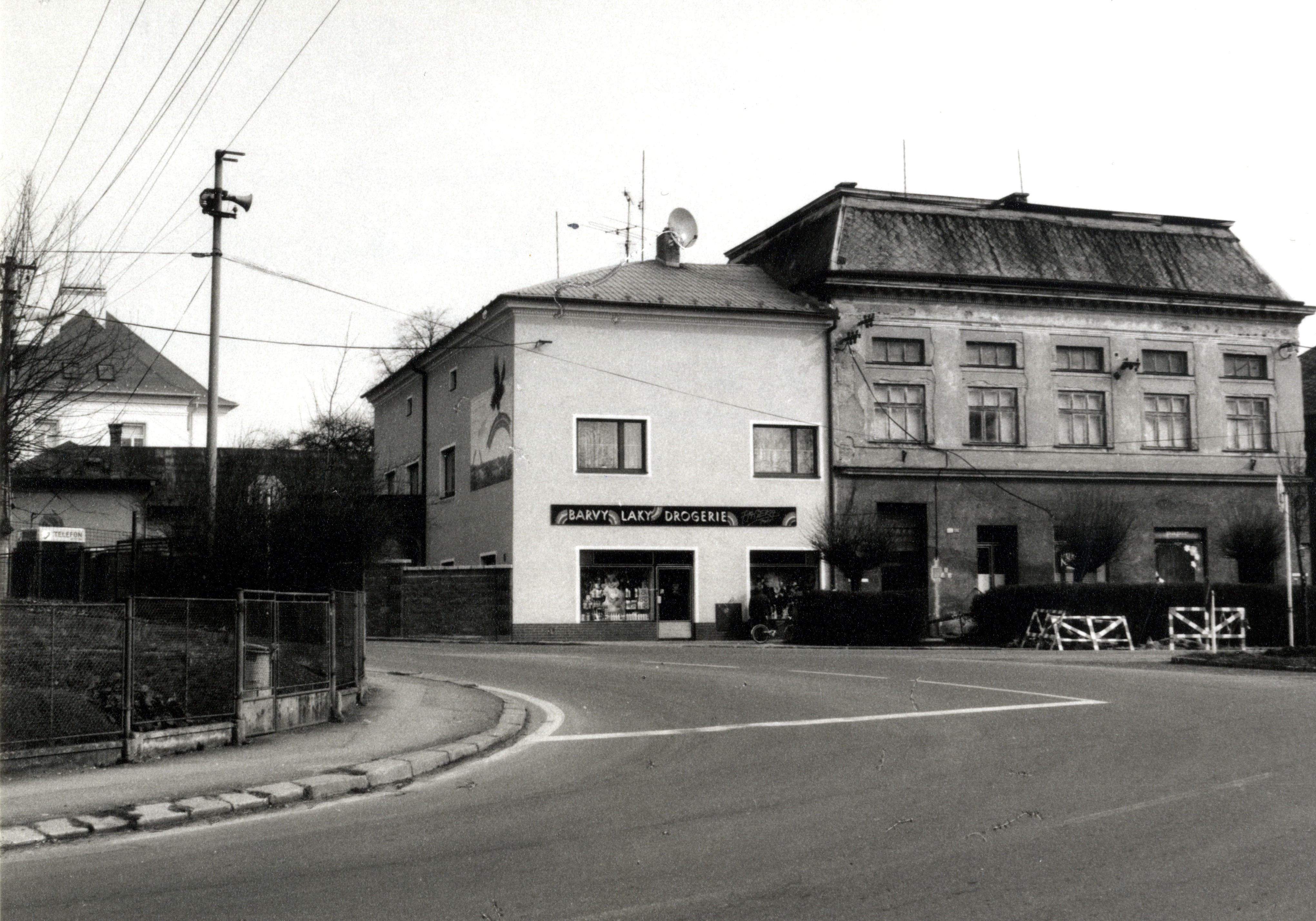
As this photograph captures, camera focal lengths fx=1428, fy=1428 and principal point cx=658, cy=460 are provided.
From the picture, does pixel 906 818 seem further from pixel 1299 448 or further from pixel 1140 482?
pixel 1299 448

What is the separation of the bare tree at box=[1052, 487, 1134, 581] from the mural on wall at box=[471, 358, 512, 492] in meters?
16.1

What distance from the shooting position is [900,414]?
4191 cm

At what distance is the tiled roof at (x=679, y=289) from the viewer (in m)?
40.4

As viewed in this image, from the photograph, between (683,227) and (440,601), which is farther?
(683,227)

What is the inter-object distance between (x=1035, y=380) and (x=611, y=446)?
1324cm

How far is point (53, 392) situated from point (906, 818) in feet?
53.7

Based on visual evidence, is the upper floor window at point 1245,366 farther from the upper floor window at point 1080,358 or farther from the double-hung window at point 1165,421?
the upper floor window at point 1080,358

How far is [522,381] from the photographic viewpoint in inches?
1550

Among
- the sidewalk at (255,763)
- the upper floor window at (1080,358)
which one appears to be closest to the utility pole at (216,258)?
the sidewalk at (255,763)

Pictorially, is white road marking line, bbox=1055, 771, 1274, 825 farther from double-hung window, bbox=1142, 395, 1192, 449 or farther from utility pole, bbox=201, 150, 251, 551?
double-hung window, bbox=1142, 395, 1192, 449

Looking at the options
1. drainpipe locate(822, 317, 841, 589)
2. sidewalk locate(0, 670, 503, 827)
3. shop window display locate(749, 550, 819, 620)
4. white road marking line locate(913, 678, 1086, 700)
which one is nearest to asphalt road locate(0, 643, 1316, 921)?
sidewalk locate(0, 670, 503, 827)

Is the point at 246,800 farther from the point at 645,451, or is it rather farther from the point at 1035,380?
the point at 1035,380

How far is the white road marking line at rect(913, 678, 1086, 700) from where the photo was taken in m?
17.7

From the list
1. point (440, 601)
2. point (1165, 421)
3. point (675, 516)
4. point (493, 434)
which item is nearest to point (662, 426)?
point (675, 516)
